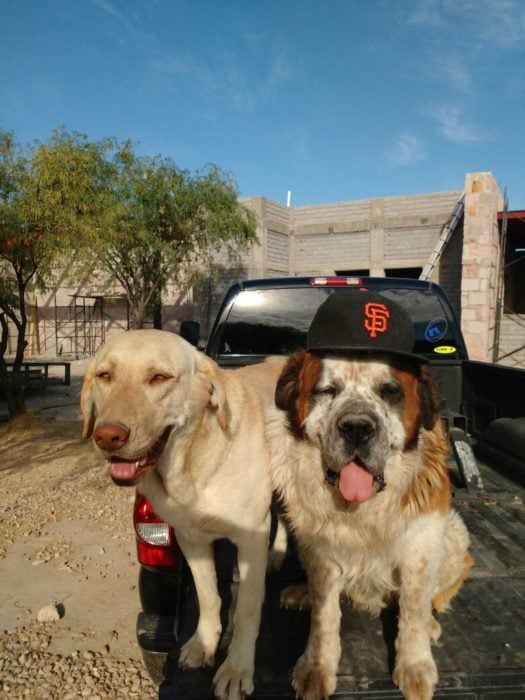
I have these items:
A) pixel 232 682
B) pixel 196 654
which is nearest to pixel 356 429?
pixel 232 682

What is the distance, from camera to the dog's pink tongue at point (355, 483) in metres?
2.10

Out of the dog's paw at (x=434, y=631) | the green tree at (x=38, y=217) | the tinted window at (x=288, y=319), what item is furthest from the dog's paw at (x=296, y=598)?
the green tree at (x=38, y=217)

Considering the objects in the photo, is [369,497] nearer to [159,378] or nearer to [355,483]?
[355,483]

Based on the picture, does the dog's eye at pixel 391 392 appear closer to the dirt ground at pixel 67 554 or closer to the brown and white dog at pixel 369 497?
the brown and white dog at pixel 369 497

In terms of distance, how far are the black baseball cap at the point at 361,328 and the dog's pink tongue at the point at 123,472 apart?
36.4 inches

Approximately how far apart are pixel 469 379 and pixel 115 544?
3.63 metres

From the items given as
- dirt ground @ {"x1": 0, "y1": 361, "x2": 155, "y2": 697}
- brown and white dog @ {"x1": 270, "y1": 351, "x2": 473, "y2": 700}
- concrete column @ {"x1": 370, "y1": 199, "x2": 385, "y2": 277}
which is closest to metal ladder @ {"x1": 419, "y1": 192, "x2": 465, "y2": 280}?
concrete column @ {"x1": 370, "y1": 199, "x2": 385, "y2": 277}

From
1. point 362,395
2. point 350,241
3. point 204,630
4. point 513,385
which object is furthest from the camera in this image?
point 350,241

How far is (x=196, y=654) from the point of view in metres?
2.21

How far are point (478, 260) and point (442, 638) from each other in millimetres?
17440

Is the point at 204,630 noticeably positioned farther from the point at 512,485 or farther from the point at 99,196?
the point at 99,196

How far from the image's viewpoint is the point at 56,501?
19.8ft

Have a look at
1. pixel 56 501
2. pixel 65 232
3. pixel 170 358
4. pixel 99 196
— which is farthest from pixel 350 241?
pixel 170 358

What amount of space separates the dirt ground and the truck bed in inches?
43.3
